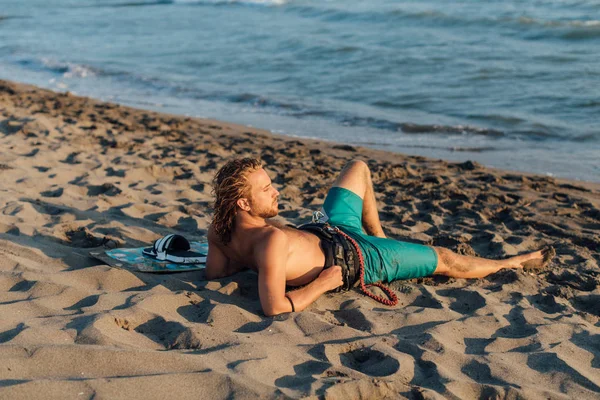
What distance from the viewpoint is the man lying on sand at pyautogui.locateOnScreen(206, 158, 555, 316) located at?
3637 millimetres

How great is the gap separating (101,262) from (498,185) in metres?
4.15

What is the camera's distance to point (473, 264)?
14.4ft

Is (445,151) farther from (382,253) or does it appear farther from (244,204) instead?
(244,204)

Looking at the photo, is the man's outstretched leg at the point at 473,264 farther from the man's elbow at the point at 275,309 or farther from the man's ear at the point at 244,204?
the man's ear at the point at 244,204

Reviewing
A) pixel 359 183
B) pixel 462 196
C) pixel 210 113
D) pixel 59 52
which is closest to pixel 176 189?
pixel 359 183

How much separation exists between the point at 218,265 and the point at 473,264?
163 centimetres

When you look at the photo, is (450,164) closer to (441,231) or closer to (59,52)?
(441,231)

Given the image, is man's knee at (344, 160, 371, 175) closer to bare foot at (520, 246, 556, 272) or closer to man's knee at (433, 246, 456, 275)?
man's knee at (433, 246, 456, 275)

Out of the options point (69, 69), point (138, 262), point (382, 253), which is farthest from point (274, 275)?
point (69, 69)

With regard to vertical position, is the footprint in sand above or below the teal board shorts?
below

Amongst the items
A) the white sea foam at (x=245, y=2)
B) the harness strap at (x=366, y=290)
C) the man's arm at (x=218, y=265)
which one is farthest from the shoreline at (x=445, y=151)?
the white sea foam at (x=245, y=2)

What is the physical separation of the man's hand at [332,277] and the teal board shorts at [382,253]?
25cm

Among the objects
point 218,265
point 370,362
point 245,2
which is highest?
point 245,2

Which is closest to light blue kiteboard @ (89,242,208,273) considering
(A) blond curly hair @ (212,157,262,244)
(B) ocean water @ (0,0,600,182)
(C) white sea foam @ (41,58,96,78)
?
(A) blond curly hair @ (212,157,262,244)
